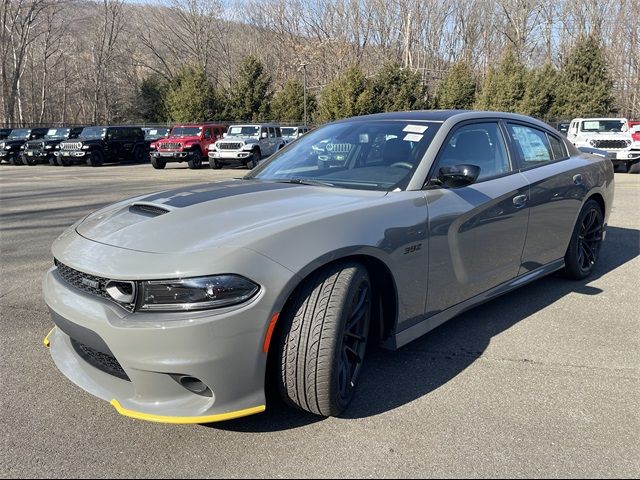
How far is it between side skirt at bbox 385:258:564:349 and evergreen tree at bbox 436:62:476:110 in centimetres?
3619

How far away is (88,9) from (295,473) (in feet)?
213

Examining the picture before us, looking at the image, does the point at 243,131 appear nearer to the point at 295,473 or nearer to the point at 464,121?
the point at 464,121

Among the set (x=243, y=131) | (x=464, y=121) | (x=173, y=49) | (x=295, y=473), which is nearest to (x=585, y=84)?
(x=243, y=131)

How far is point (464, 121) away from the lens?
3598mm

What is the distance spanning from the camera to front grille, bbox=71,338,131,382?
7.82ft

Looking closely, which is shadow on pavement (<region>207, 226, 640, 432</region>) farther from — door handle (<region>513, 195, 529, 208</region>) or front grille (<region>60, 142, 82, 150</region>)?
front grille (<region>60, 142, 82, 150</region>)

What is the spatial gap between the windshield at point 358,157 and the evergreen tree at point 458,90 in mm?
36457

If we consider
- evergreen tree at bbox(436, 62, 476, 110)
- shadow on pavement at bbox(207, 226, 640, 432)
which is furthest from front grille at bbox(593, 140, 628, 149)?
evergreen tree at bbox(436, 62, 476, 110)

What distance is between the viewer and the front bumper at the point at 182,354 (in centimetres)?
213

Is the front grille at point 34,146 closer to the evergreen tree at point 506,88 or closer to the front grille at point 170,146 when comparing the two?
the front grille at point 170,146

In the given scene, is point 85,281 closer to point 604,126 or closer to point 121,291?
point 121,291

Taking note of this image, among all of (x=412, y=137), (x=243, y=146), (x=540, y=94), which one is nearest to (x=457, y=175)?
(x=412, y=137)

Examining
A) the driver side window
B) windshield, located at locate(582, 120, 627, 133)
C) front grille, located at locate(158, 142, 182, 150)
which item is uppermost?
windshield, located at locate(582, 120, 627, 133)

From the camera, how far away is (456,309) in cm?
329
